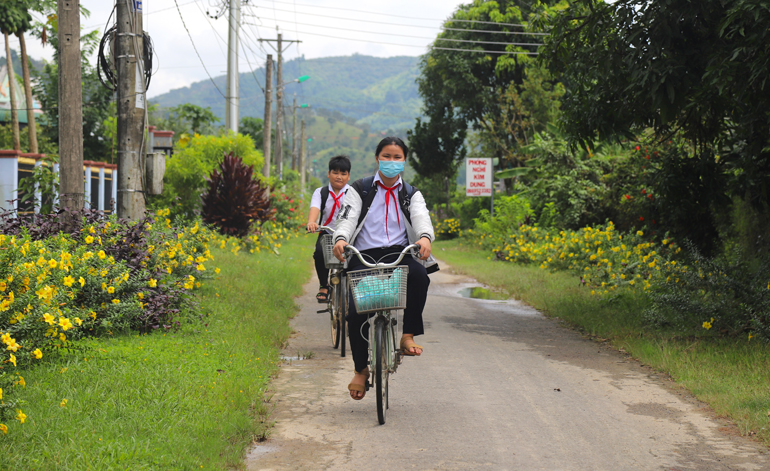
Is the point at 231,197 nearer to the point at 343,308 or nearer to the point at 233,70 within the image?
the point at 233,70

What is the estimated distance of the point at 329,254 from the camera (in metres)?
7.62

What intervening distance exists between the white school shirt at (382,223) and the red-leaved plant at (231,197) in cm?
1254

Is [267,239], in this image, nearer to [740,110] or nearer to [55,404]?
[740,110]

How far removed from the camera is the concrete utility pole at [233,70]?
67.8 ft

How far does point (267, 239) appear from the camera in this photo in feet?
65.1

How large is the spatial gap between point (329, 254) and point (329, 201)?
1052 millimetres

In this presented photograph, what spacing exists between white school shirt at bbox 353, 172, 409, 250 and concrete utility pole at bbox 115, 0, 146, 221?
511 cm

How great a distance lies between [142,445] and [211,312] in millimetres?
4684

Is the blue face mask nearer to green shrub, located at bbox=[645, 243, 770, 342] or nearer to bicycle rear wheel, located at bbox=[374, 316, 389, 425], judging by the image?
bicycle rear wheel, located at bbox=[374, 316, 389, 425]

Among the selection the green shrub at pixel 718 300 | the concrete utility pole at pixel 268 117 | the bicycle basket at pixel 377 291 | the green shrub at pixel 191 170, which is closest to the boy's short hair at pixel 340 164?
the bicycle basket at pixel 377 291

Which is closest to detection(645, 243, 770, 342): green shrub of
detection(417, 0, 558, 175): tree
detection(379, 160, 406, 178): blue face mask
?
detection(379, 160, 406, 178): blue face mask

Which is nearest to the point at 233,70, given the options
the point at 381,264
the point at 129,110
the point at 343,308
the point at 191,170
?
the point at 191,170

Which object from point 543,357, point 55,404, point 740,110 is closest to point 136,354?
point 55,404

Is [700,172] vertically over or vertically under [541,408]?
over
